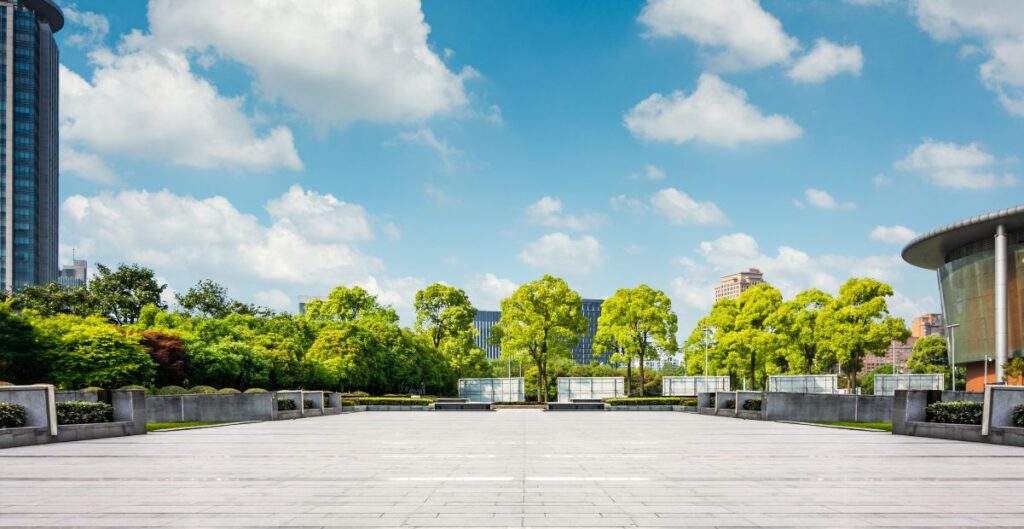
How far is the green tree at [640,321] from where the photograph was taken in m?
56.2

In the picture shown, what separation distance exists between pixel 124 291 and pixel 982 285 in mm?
71895

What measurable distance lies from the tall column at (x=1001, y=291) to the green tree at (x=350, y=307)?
5053cm

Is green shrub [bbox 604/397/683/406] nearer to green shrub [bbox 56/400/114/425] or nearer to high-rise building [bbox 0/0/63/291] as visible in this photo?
green shrub [bbox 56/400/114/425]

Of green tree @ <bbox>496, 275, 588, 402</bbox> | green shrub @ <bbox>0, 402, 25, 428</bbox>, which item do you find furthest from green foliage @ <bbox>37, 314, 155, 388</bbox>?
green tree @ <bbox>496, 275, 588, 402</bbox>

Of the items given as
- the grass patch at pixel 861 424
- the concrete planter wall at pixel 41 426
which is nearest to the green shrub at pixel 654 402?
the grass patch at pixel 861 424

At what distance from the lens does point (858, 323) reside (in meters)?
57.8

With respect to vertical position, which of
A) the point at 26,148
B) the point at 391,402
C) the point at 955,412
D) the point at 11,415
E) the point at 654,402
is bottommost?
the point at 654,402

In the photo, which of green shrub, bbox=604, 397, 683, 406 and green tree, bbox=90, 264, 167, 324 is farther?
green tree, bbox=90, 264, 167, 324

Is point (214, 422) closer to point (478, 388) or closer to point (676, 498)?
point (676, 498)

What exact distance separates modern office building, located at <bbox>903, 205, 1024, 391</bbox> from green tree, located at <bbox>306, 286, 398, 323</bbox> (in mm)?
47971

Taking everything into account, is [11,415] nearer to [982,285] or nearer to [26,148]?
[982,285]

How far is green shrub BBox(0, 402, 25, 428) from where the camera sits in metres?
17.3

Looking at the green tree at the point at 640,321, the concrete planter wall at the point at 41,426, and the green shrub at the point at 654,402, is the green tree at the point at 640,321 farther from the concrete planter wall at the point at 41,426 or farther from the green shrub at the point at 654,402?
the concrete planter wall at the point at 41,426

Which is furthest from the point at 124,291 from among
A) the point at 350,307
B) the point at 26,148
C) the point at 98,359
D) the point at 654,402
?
the point at 26,148
